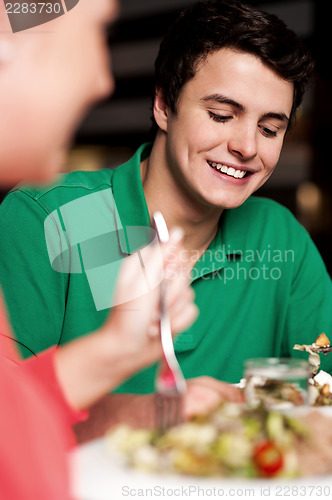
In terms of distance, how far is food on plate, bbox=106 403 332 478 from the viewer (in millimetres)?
481

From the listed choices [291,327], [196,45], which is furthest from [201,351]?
[196,45]

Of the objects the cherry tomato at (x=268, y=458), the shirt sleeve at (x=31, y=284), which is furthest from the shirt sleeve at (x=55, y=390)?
the shirt sleeve at (x=31, y=284)

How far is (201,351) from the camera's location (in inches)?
39.0

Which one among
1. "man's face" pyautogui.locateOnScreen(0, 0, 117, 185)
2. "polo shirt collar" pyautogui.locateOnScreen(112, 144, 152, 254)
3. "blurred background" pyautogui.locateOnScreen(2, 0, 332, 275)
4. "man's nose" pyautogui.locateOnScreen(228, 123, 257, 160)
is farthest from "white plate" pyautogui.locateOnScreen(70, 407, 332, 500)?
"blurred background" pyautogui.locateOnScreen(2, 0, 332, 275)

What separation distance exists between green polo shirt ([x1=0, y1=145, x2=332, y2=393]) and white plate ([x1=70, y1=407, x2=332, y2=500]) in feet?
0.36

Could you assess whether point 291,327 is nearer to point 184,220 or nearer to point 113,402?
point 184,220

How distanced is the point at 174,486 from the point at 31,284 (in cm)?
47

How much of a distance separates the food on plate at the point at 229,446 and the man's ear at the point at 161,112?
691mm

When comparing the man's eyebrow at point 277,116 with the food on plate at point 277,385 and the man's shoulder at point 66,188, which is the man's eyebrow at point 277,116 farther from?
the food on plate at point 277,385

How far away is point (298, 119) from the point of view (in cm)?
248

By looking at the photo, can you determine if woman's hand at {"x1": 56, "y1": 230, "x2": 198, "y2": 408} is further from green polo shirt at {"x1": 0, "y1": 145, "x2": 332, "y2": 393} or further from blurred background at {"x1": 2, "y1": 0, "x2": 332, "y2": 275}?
blurred background at {"x1": 2, "y1": 0, "x2": 332, "y2": 275}

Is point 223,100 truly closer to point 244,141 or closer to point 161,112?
point 244,141

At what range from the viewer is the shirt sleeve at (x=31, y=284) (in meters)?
0.85

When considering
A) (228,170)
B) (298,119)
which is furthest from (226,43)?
(298,119)
